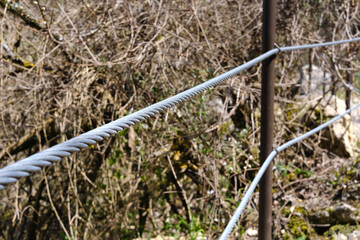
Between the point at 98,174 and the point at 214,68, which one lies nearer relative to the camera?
the point at 214,68

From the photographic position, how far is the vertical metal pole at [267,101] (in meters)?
1.56

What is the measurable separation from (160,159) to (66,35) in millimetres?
1147

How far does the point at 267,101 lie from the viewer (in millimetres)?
1579

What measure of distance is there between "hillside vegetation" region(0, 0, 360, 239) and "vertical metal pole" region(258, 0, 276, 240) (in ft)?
3.00

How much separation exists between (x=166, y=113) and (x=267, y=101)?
3.73 feet

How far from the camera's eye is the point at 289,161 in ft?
10.6

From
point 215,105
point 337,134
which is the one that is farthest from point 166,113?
point 337,134

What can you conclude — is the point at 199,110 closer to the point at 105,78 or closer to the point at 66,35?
the point at 105,78

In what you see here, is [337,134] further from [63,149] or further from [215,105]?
[63,149]

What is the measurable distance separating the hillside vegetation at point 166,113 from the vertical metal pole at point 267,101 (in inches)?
36.0

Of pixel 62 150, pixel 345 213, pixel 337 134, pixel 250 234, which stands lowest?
pixel 250 234

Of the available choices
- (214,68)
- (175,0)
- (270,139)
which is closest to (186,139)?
(214,68)

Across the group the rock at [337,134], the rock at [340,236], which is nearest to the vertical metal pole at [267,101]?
the rock at [340,236]

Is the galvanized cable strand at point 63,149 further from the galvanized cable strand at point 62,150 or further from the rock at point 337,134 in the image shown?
the rock at point 337,134
